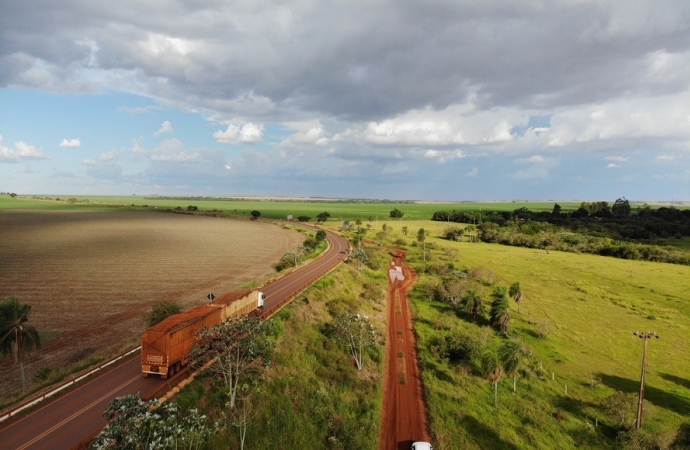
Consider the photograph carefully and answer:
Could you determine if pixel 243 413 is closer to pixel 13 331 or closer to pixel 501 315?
pixel 13 331

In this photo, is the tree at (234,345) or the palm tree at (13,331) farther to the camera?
the palm tree at (13,331)

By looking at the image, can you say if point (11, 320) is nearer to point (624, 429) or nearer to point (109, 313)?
point (109, 313)

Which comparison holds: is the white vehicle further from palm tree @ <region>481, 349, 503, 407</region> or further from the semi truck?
the semi truck

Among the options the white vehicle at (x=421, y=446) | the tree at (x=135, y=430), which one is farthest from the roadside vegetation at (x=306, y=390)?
the tree at (x=135, y=430)

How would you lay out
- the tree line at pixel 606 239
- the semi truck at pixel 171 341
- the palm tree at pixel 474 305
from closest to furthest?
the semi truck at pixel 171 341 < the palm tree at pixel 474 305 < the tree line at pixel 606 239

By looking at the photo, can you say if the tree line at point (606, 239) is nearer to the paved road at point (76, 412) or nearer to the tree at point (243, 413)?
the tree at point (243, 413)

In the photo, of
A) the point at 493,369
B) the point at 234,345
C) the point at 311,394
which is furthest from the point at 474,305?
the point at 234,345

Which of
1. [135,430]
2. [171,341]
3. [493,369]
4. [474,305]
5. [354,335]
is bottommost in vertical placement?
[493,369]
